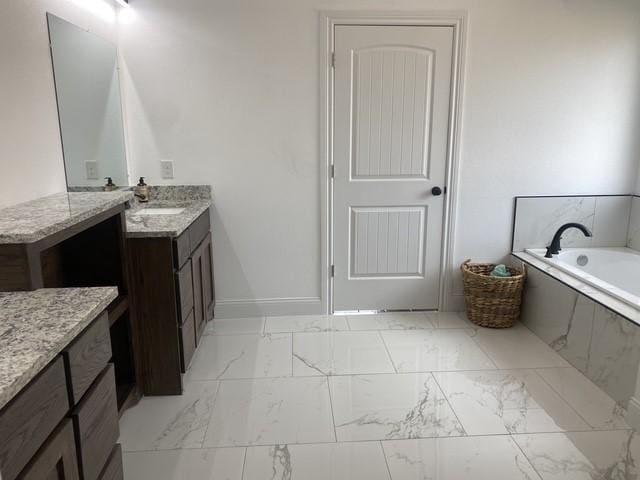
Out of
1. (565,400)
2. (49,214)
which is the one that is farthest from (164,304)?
(565,400)

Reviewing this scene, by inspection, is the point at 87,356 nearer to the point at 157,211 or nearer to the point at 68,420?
the point at 68,420

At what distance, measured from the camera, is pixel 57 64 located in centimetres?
232

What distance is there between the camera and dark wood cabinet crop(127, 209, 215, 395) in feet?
7.70

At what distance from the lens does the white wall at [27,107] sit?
1947 mm

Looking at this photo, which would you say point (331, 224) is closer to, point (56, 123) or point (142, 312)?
point (142, 312)

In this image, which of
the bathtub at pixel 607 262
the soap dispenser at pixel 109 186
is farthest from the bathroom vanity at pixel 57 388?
the bathtub at pixel 607 262

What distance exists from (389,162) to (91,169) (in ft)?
6.03

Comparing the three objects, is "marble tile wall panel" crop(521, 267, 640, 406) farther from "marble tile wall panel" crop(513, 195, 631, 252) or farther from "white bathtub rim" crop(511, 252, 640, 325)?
"marble tile wall panel" crop(513, 195, 631, 252)

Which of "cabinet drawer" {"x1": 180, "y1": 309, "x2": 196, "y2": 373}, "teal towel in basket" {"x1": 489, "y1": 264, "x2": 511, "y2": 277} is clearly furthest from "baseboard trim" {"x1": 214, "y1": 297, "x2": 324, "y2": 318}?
"teal towel in basket" {"x1": 489, "y1": 264, "x2": 511, "y2": 277}

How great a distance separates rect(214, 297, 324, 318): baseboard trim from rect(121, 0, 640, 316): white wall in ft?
0.14

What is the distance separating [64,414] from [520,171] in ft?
10.3

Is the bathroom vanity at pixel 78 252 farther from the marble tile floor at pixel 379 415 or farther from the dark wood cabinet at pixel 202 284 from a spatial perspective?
the dark wood cabinet at pixel 202 284

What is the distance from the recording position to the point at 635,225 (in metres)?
3.54

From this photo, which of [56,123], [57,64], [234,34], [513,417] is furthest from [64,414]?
[234,34]
